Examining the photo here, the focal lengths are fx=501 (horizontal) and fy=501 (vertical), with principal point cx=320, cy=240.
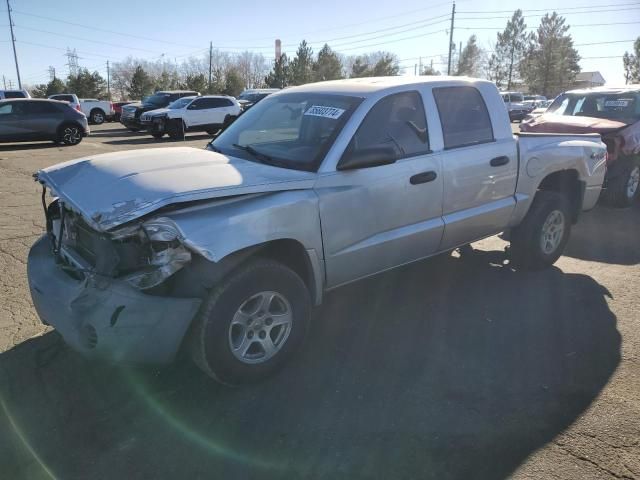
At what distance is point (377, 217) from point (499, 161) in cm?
156

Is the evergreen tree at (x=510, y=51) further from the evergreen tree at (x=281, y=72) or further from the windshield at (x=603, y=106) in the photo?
the windshield at (x=603, y=106)

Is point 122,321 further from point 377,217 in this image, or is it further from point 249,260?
point 377,217

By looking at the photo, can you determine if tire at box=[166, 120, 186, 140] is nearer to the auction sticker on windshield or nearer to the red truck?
the red truck

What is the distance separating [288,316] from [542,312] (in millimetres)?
2356

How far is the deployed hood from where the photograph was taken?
7.76 m

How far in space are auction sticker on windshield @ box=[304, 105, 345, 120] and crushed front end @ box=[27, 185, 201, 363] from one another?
155 centimetres

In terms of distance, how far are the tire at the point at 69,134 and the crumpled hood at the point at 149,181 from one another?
1564 cm

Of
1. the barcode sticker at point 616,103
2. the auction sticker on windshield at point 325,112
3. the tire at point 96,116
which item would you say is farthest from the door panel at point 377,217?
the tire at point 96,116

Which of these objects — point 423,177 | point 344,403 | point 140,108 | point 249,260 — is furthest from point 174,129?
point 344,403

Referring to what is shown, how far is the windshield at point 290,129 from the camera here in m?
3.55

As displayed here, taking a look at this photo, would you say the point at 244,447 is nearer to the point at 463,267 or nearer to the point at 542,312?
the point at 542,312

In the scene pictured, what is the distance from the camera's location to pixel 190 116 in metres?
21.6

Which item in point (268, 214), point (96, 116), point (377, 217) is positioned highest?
point (268, 214)

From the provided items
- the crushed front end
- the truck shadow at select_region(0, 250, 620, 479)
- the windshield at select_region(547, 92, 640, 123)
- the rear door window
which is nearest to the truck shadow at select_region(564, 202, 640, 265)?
the windshield at select_region(547, 92, 640, 123)
